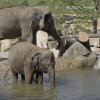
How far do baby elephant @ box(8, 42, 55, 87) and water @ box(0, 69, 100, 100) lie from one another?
1.03 feet

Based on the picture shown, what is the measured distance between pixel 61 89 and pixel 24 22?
358 centimetres

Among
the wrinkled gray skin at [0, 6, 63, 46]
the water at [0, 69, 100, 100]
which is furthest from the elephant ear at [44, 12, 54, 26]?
the water at [0, 69, 100, 100]

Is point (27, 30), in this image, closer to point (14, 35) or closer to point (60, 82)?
point (14, 35)

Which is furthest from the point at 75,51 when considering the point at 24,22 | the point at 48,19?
the point at 24,22

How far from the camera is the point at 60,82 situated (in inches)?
617

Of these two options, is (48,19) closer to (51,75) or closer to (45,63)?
(45,63)

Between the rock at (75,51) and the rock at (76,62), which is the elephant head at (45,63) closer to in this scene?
the rock at (76,62)

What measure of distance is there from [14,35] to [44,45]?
21.8 ft

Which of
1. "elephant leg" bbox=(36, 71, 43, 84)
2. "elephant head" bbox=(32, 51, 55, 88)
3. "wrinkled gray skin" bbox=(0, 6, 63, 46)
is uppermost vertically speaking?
"wrinkled gray skin" bbox=(0, 6, 63, 46)

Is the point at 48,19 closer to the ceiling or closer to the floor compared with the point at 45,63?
closer to the ceiling

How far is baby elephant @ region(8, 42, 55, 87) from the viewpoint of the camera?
14492 mm

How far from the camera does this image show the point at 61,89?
14.2 m

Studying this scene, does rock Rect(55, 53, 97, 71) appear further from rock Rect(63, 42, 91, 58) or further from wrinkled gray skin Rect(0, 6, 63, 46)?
wrinkled gray skin Rect(0, 6, 63, 46)

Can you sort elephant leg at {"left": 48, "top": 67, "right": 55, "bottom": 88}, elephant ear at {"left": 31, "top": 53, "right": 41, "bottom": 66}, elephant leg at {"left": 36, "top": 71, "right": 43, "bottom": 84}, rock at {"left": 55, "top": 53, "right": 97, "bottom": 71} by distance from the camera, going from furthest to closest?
rock at {"left": 55, "top": 53, "right": 97, "bottom": 71} < elephant leg at {"left": 36, "top": 71, "right": 43, "bottom": 84} < elephant ear at {"left": 31, "top": 53, "right": 41, "bottom": 66} < elephant leg at {"left": 48, "top": 67, "right": 55, "bottom": 88}
